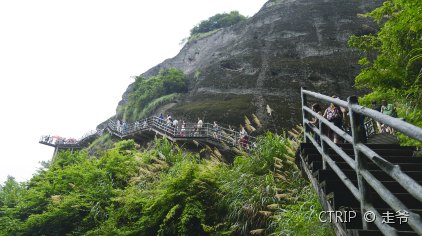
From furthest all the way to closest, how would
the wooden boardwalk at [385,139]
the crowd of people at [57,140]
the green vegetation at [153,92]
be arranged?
the crowd of people at [57,140] → the green vegetation at [153,92] → the wooden boardwalk at [385,139]

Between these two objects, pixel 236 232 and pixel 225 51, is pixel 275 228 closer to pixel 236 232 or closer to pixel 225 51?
pixel 236 232

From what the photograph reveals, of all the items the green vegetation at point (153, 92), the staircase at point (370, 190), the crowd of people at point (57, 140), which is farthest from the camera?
the crowd of people at point (57, 140)

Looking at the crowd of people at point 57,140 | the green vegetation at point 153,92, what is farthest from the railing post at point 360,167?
the crowd of people at point 57,140

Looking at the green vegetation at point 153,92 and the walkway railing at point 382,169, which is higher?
the green vegetation at point 153,92

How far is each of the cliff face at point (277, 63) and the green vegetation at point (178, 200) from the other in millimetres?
11035

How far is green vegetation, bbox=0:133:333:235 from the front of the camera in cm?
612

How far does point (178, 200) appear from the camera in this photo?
7051 mm

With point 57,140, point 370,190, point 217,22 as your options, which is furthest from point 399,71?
point 217,22

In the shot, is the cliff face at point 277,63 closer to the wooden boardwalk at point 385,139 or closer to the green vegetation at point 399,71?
the wooden boardwalk at point 385,139

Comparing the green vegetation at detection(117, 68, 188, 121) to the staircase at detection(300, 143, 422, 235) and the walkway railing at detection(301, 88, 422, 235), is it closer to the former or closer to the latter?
the staircase at detection(300, 143, 422, 235)

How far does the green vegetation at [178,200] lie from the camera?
6121 millimetres

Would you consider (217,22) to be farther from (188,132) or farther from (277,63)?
(188,132)

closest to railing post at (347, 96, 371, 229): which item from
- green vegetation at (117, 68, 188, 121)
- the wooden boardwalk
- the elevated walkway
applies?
the wooden boardwalk

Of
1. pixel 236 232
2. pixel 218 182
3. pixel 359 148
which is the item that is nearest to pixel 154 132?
pixel 218 182
